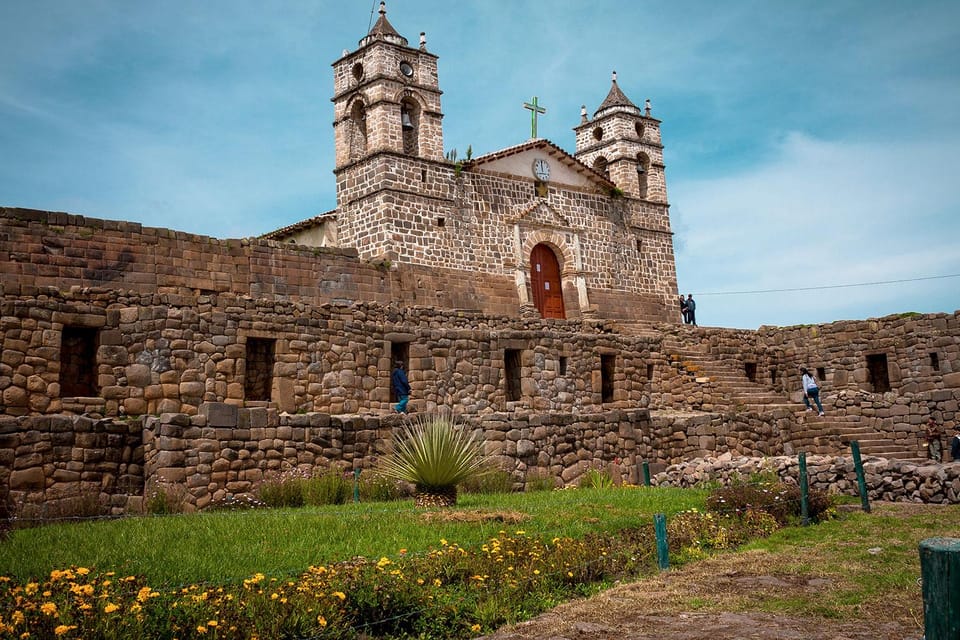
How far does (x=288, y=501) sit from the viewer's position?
13312 millimetres

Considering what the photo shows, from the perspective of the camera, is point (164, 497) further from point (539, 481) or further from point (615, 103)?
point (615, 103)

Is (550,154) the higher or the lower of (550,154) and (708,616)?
the higher

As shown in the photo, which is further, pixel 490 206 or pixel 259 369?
pixel 490 206

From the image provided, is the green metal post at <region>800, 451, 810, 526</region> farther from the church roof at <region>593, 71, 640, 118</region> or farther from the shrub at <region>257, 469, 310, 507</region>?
the church roof at <region>593, 71, 640, 118</region>

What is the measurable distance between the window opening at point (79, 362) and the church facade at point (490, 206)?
44.5 feet

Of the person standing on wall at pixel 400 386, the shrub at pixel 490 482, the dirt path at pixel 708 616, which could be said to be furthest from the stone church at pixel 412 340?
the dirt path at pixel 708 616

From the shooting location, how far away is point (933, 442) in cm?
2380

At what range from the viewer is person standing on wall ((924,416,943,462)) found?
23594 mm

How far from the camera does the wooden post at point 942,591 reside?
419cm

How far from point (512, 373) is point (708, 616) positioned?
36.9ft

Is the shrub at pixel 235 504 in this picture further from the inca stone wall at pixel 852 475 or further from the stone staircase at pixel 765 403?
the stone staircase at pixel 765 403

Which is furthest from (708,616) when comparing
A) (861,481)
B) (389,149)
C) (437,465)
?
(389,149)

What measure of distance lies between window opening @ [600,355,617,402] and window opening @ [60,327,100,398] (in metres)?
10.9

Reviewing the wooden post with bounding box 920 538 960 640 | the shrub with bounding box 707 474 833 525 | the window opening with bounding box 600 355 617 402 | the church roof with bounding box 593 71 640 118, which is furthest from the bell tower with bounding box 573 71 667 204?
the wooden post with bounding box 920 538 960 640
